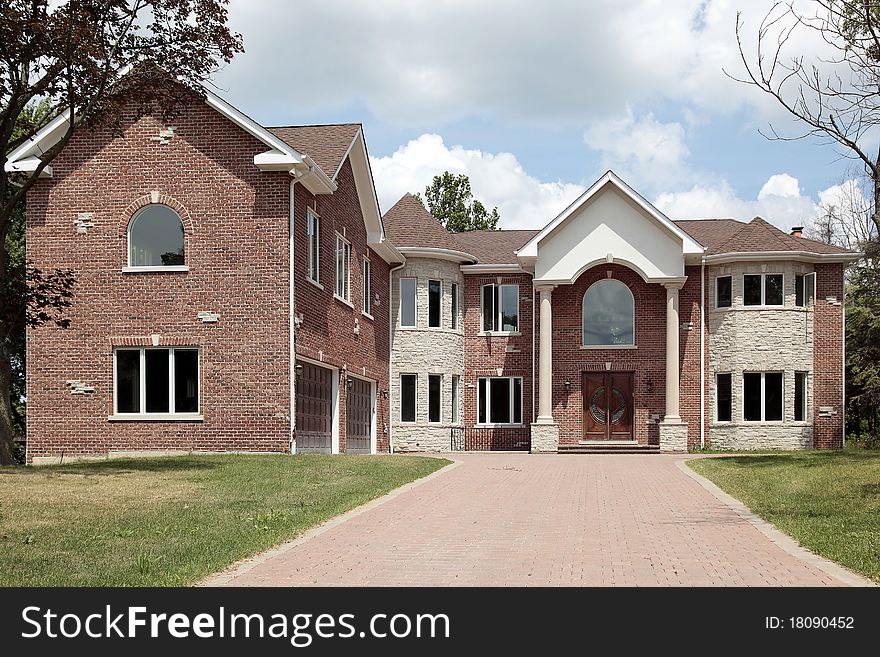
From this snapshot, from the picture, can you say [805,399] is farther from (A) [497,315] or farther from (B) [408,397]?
(B) [408,397]

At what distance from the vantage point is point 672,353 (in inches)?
1291

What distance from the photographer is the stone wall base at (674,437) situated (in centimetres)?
3247

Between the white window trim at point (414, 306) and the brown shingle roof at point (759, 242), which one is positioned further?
the white window trim at point (414, 306)

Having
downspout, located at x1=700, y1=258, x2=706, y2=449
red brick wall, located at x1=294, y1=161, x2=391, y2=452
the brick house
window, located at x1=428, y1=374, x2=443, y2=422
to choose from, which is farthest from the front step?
red brick wall, located at x1=294, y1=161, x2=391, y2=452

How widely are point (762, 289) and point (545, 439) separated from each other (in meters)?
8.31

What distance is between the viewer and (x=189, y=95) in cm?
2302

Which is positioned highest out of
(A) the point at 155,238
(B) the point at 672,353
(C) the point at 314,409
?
(A) the point at 155,238

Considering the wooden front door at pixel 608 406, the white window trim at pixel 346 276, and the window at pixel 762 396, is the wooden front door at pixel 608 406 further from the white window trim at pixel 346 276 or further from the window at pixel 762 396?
the white window trim at pixel 346 276

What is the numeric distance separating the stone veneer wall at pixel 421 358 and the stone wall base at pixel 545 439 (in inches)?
138

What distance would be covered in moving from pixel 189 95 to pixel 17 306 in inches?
267

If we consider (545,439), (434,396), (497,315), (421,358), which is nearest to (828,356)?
(545,439)

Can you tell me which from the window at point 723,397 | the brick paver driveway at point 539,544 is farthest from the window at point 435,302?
the brick paver driveway at point 539,544

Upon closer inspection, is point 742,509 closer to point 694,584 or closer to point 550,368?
point 694,584

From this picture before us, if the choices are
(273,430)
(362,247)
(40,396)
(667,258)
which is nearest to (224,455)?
(273,430)
